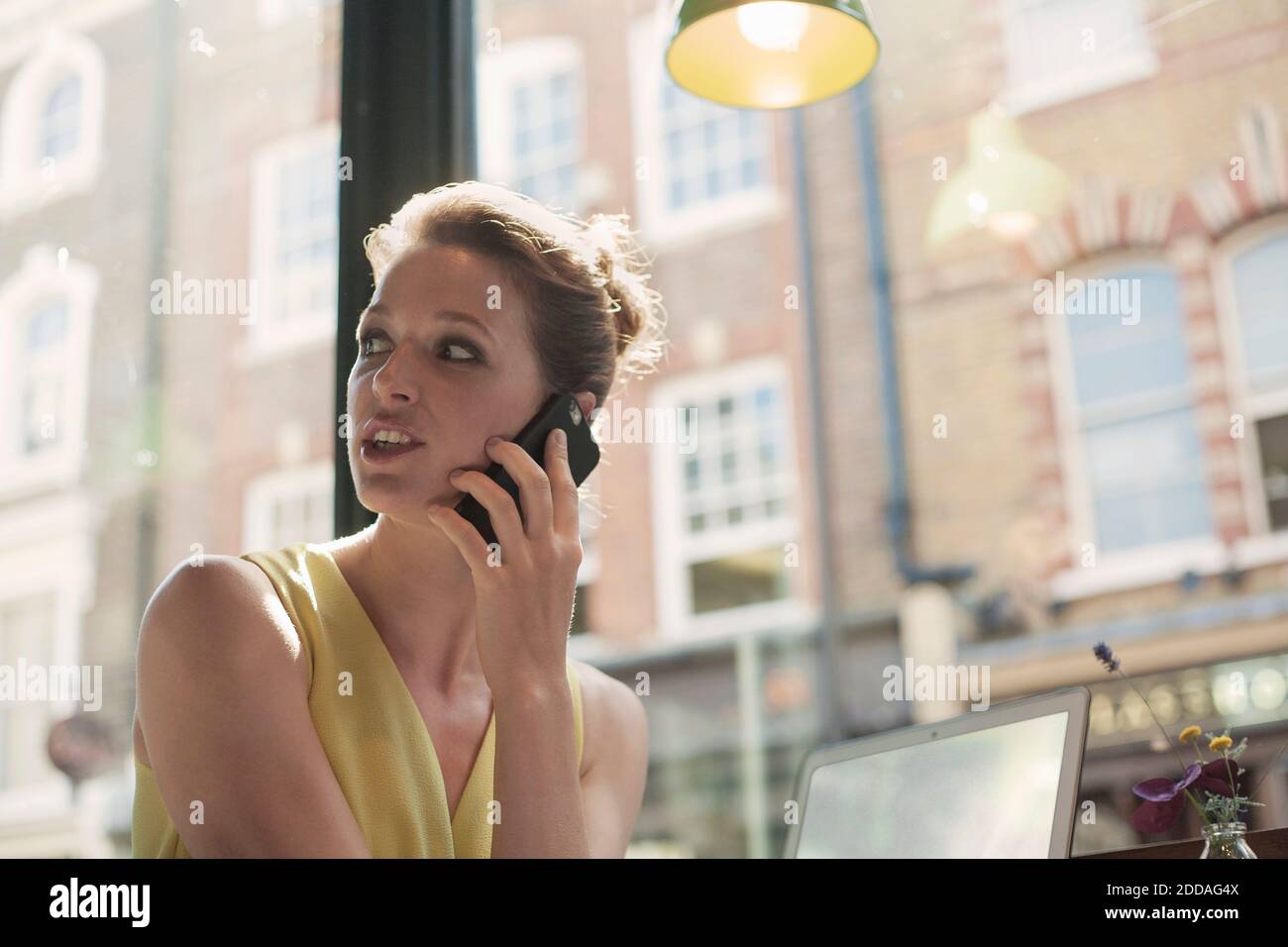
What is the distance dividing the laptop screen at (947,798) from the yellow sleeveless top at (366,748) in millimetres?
399

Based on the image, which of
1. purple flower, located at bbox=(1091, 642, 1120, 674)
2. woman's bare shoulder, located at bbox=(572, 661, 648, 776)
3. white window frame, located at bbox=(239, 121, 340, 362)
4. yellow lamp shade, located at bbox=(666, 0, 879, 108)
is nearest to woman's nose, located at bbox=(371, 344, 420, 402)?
woman's bare shoulder, located at bbox=(572, 661, 648, 776)

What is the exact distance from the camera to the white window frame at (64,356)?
3.23 m

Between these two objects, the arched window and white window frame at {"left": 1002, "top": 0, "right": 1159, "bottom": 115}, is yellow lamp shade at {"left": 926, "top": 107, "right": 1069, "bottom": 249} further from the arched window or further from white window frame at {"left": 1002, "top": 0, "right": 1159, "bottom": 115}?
the arched window

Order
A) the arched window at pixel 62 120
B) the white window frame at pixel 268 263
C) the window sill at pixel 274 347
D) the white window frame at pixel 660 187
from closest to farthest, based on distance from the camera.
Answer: the arched window at pixel 62 120 → the white window frame at pixel 268 263 → the window sill at pixel 274 347 → the white window frame at pixel 660 187

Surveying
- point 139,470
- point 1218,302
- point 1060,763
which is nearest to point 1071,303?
point 1218,302

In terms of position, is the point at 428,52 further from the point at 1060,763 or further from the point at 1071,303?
the point at 1071,303

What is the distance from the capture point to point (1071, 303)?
7168 mm

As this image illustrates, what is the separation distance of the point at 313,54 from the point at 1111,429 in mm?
5137

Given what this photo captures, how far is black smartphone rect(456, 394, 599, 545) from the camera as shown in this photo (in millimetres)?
1443

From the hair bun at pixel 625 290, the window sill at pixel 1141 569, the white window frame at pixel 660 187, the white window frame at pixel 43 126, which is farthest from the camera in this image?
the white window frame at pixel 660 187

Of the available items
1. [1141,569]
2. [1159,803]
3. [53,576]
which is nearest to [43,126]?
[53,576]

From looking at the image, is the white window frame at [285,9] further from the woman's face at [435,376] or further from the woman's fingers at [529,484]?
the woman's fingers at [529,484]

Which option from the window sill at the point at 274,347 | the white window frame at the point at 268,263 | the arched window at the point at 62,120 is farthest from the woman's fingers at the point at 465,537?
the arched window at the point at 62,120

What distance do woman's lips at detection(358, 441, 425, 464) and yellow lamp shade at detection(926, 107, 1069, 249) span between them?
414cm
